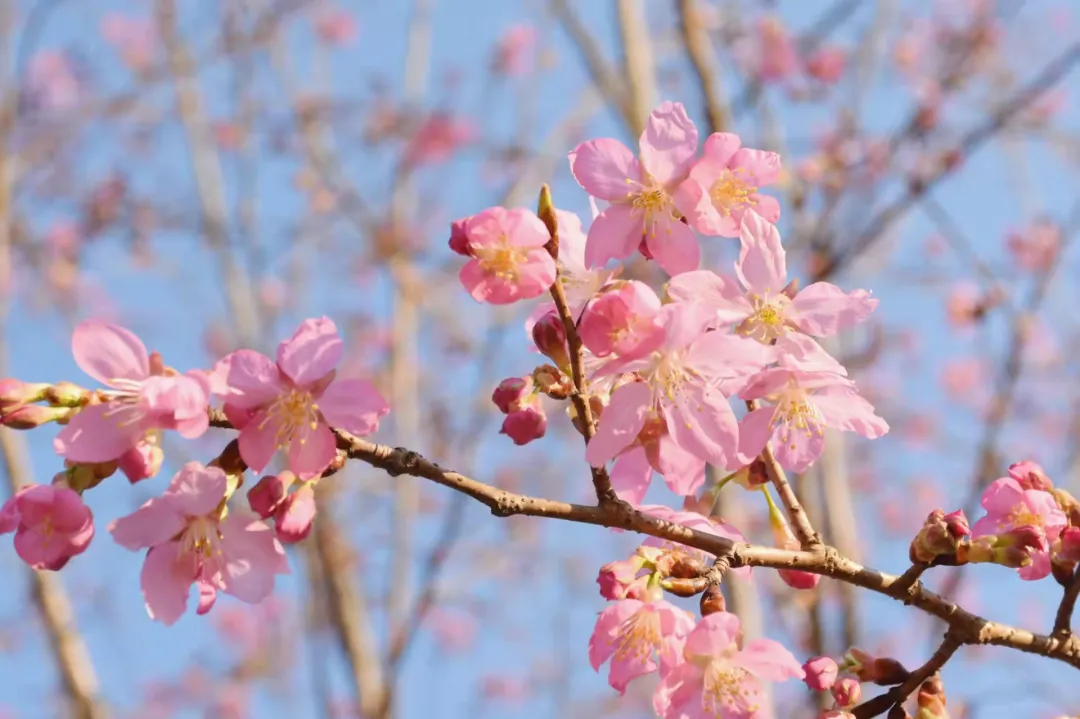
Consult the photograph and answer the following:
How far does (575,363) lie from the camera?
1092mm

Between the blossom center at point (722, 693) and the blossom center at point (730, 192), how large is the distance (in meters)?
0.60

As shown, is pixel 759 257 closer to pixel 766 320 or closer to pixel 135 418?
pixel 766 320

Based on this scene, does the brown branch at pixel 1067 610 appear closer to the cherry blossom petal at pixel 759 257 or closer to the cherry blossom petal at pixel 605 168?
the cherry blossom petal at pixel 759 257

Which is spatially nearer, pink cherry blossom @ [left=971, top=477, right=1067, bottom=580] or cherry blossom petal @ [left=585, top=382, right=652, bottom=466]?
cherry blossom petal @ [left=585, top=382, right=652, bottom=466]

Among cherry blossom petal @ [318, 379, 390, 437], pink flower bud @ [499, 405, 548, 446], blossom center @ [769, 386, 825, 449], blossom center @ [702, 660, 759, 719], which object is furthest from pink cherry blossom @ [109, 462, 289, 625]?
blossom center @ [769, 386, 825, 449]

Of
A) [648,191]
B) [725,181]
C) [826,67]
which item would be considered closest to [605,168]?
[648,191]

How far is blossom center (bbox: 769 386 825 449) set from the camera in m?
1.20

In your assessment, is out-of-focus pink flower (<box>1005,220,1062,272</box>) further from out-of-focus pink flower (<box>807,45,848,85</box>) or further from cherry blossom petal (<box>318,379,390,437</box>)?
cherry blossom petal (<box>318,379,390,437</box>)

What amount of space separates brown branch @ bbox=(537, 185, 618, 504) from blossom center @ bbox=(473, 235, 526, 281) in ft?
0.16

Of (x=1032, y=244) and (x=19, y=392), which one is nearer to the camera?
(x=19, y=392)

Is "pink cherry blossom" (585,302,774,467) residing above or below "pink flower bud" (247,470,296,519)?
above

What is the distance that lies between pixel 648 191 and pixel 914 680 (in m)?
0.70

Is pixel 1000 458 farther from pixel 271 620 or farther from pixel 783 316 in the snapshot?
pixel 271 620

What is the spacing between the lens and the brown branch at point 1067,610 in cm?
116
